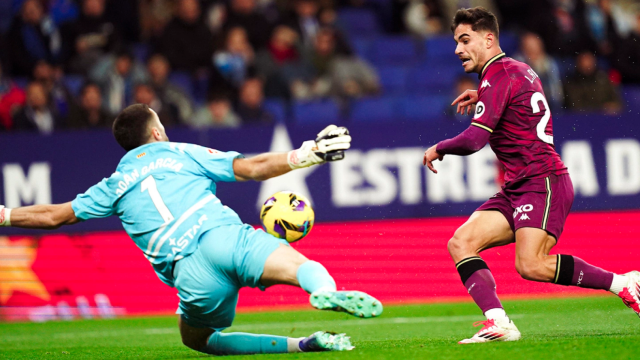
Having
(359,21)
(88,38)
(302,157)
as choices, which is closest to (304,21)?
(359,21)

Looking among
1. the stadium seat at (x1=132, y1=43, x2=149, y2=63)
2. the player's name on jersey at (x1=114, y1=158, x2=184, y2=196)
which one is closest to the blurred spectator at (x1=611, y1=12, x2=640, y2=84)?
the stadium seat at (x1=132, y1=43, x2=149, y2=63)

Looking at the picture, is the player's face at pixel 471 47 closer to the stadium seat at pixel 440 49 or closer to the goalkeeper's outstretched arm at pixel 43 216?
the goalkeeper's outstretched arm at pixel 43 216

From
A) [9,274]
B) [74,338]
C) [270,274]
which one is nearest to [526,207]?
[270,274]

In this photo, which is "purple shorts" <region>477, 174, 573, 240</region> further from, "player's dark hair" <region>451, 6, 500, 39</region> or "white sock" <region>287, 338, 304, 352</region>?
"white sock" <region>287, 338, 304, 352</region>

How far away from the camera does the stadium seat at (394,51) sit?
13.9 m

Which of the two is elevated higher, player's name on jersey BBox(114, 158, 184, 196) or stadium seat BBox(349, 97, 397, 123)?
player's name on jersey BBox(114, 158, 184, 196)

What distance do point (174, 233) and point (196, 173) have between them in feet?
1.33

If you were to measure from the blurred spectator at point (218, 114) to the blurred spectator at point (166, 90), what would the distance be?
0.31 metres

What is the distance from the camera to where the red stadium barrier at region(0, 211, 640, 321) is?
33.2 feet

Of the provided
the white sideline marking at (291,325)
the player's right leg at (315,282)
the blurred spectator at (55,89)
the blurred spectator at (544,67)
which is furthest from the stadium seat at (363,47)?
the player's right leg at (315,282)

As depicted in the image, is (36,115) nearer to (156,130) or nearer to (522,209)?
(156,130)

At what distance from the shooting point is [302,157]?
479cm

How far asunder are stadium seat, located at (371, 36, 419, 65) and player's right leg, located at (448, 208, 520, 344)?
26.9 ft

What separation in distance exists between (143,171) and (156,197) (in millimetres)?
196
